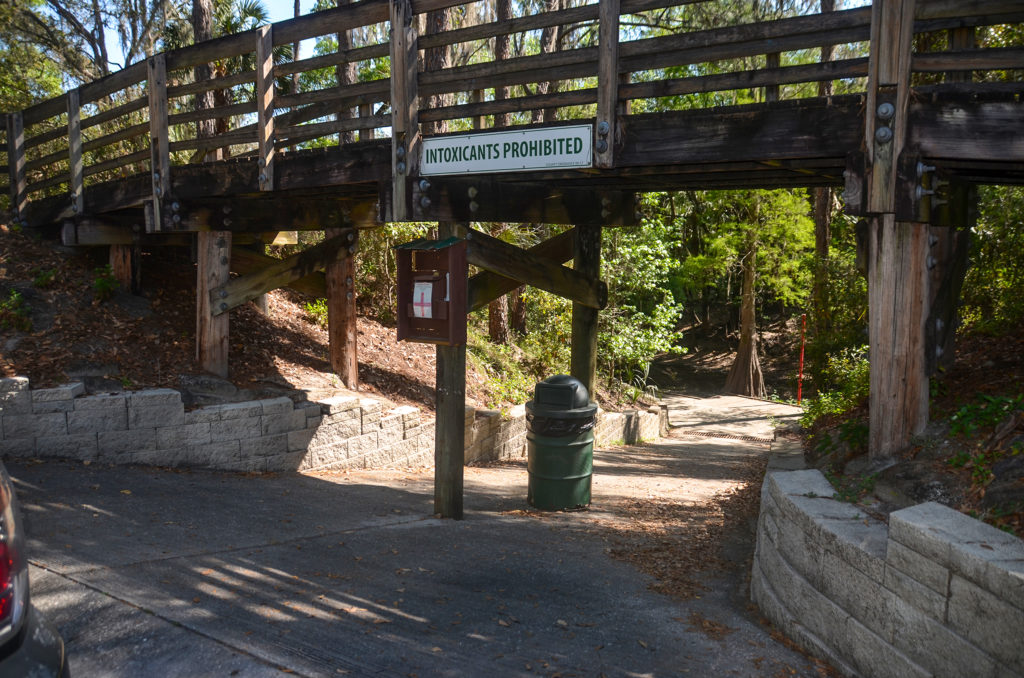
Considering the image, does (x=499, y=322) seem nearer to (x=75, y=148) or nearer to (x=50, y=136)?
(x=75, y=148)

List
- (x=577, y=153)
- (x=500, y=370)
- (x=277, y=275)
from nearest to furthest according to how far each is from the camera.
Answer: (x=577, y=153) < (x=277, y=275) < (x=500, y=370)

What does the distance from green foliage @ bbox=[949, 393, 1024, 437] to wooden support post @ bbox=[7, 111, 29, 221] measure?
1117 cm

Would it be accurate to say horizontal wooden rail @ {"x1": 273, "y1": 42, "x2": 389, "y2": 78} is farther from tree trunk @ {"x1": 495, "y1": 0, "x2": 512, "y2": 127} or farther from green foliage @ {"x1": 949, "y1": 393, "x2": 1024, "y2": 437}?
tree trunk @ {"x1": 495, "y1": 0, "x2": 512, "y2": 127}

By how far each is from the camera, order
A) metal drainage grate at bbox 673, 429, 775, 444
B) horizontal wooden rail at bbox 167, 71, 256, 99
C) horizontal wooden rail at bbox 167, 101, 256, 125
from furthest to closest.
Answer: metal drainage grate at bbox 673, 429, 775, 444 < horizontal wooden rail at bbox 167, 101, 256, 125 < horizontal wooden rail at bbox 167, 71, 256, 99

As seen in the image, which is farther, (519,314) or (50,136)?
(519,314)

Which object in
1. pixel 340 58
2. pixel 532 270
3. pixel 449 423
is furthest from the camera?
pixel 532 270

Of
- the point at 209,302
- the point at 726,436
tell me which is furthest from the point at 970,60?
the point at 726,436

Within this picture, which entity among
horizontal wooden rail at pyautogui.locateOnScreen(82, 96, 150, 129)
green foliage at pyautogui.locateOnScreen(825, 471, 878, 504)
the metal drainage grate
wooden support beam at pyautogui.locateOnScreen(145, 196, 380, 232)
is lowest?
the metal drainage grate

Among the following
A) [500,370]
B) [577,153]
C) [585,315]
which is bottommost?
[500,370]

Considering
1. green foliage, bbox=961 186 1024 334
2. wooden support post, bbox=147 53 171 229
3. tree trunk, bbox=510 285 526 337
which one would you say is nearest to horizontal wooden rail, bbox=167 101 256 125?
wooden support post, bbox=147 53 171 229

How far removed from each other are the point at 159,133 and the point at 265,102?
6.02ft

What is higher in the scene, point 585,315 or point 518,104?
point 518,104

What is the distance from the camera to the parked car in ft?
7.13

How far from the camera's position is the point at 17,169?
11039 mm
